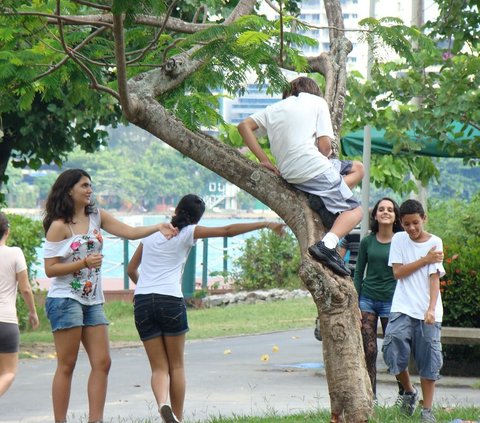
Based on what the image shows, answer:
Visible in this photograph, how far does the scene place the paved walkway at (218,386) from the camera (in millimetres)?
10406

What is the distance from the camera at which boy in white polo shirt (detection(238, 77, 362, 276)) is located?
7426 millimetres

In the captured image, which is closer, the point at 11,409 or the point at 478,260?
the point at 11,409

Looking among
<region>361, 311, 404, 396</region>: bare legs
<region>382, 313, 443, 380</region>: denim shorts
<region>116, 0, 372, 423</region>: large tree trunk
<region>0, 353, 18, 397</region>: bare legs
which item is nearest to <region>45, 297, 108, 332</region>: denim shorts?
<region>0, 353, 18, 397</region>: bare legs

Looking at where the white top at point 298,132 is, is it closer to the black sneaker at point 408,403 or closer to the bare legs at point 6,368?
the black sneaker at point 408,403

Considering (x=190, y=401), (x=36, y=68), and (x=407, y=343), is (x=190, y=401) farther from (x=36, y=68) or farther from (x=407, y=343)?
(x=36, y=68)

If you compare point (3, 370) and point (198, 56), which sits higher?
point (198, 56)

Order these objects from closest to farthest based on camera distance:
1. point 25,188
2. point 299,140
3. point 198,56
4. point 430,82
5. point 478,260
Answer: point 299,140, point 198,56, point 478,260, point 430,82, point 25,188

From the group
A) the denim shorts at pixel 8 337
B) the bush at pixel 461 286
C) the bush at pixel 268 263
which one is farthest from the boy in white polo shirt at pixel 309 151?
the bush at pixel 268 263

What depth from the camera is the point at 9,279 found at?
30.1ft

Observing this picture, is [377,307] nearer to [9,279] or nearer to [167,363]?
[167,363]

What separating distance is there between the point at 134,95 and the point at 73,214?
97 cm

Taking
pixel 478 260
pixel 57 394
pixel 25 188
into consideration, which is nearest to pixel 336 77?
pixel 57 394

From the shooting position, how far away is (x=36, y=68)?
28.9 feet

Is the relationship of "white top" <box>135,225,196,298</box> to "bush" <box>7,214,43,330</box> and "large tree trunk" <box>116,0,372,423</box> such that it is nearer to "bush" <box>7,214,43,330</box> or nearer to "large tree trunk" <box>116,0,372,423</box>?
"large tree trunk" <box>116,0,372,423</box>
